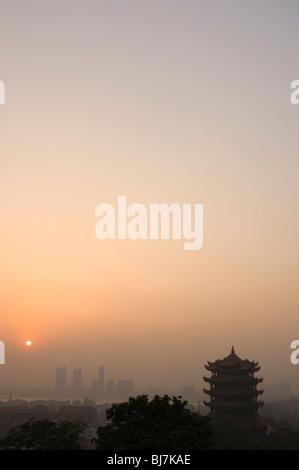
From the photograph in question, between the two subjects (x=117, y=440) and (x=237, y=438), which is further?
(x=237, y=438)

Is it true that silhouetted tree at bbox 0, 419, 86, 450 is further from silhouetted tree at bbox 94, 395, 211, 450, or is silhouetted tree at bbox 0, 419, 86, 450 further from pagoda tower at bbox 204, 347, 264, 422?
pagoda tower at bbox 204, 347, 264, 422

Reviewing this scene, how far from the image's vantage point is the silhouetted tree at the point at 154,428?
91.0 ft

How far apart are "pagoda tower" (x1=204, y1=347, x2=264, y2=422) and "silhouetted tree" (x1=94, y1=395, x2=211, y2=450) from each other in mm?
23702

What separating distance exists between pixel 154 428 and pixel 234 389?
27.5 m

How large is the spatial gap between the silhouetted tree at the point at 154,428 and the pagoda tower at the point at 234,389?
2370 centimetres

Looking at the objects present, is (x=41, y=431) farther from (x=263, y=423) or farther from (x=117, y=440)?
(x=263, y=423)

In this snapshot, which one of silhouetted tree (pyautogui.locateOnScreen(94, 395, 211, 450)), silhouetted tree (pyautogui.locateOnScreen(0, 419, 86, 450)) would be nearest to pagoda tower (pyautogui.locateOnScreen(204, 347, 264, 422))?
silhouetted tree (pyautogui.locateOnScreen(0, 419, 86, 450))

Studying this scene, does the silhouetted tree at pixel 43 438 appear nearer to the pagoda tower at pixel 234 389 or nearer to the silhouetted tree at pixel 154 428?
the silhouetted tree at pixel 154 428

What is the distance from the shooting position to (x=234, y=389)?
175ft

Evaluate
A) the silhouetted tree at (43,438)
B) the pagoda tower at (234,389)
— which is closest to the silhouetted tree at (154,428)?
the silhouetted tree at (43,438)
